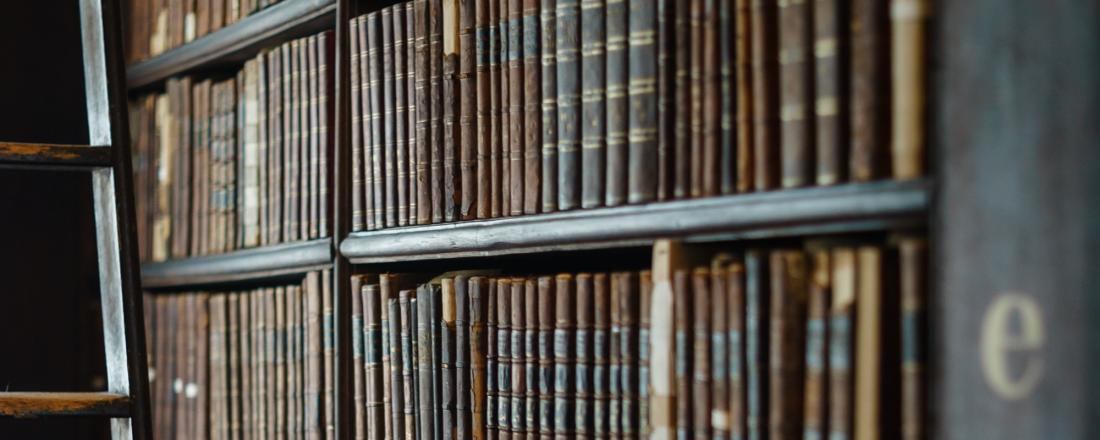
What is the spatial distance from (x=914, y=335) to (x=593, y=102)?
399 mm

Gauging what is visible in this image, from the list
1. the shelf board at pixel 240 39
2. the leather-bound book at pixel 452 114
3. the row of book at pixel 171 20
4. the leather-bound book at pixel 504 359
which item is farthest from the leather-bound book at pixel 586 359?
the row of book at pixel 171 20

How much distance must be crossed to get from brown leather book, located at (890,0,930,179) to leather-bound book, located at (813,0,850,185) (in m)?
0.06

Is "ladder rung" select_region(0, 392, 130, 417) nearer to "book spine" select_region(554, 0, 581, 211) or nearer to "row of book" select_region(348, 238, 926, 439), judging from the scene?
"row of book" select_region(348, 238, 926, 439)

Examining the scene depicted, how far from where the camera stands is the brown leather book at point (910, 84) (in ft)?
2.79

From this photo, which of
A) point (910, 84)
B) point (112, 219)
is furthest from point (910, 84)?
point (112, 219)

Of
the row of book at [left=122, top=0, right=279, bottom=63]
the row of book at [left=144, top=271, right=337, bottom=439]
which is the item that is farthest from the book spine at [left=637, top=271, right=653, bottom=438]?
the row of book at [left=122, top=0, right=279, bottom=63]

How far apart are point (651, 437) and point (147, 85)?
49.9 inches

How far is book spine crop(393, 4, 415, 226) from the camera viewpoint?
1.36m

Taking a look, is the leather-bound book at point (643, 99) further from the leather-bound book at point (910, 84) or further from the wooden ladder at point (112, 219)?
the wooden ladder at point (112, 219)

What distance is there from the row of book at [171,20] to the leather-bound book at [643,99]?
27.6 inches

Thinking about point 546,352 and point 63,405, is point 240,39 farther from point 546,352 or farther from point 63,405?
point 546,352

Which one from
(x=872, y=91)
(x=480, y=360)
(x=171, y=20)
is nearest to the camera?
(x=872, y=91)

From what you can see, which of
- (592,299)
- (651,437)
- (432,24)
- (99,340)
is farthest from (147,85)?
(651,437)

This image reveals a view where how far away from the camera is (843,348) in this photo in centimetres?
89
